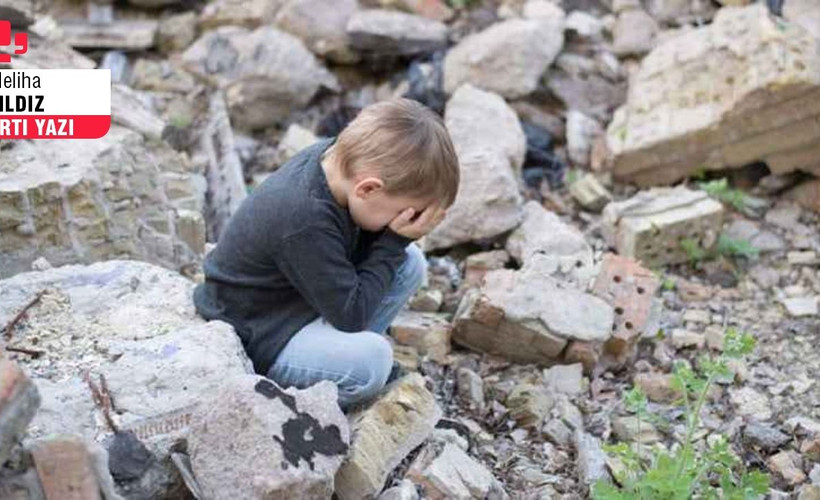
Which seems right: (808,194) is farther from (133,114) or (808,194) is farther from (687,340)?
(133,114)

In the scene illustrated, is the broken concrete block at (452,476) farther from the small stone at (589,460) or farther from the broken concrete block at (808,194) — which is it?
the broken concrete block at (808,194)

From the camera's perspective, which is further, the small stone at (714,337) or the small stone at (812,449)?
the small stone at (714,337)

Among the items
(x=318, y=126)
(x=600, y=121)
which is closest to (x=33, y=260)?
(x=318, y=126)

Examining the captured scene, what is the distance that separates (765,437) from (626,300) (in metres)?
0.74

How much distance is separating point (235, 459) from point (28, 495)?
461mm

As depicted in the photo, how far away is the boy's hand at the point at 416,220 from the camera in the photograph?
9.53 feet

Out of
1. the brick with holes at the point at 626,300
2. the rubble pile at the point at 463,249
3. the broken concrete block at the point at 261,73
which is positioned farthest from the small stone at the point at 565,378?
the broken concrete block at the point at 261,73

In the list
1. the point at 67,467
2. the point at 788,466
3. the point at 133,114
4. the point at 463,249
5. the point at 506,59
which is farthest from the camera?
the point at 506,59

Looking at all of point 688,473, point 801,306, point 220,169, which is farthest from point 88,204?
point 801,306

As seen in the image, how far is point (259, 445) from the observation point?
8.16 feet

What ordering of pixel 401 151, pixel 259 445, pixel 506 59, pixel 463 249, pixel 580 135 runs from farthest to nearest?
1. pixel 506 59
2. pixel 580 135
3. pixel 463 249
4. pixel 401 151
5. pixel 259 445

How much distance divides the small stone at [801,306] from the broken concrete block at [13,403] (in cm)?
297

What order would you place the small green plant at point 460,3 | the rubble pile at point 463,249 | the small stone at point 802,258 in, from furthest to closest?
the small green plant at point 460,3 → the small stone at point 802,258 → the rubble pile at point 463,249

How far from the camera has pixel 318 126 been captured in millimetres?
5324
